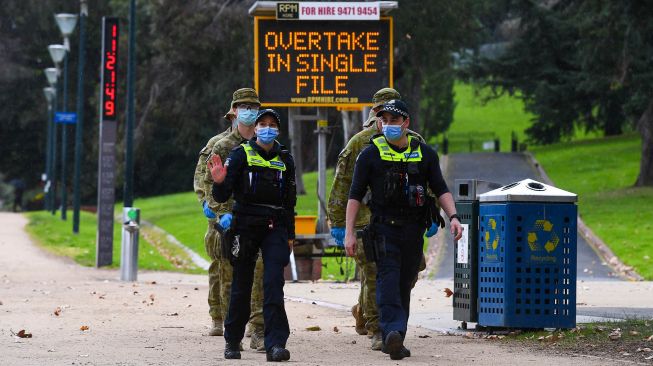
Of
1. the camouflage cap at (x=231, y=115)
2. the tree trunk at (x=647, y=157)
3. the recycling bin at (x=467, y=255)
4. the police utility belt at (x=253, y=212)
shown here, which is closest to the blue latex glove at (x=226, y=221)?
the police utility belt at (x=253, y=212)

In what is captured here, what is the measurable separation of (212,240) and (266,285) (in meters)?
2.22

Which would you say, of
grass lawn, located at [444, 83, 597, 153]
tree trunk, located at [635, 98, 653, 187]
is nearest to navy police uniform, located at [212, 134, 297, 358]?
tree trunk, located at [635, 98, 653, 187]

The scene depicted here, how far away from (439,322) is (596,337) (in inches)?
98.0

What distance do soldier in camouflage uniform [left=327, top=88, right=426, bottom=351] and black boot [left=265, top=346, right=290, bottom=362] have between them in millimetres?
1192

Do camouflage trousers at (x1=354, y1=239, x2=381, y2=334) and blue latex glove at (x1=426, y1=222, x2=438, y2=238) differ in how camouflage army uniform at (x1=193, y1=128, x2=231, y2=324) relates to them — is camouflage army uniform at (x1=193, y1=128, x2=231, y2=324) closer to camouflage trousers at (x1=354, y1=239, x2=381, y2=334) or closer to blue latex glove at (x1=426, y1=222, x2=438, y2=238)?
camouflage trousers at (x1=354, y1=239, x2=381, y2=334)

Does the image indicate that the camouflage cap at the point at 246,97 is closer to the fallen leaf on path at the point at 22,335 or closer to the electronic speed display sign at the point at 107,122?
the fallen leaf on path at the point at 22,335

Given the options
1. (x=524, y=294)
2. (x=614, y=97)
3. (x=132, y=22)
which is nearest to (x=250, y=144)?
(x=524, y=294)

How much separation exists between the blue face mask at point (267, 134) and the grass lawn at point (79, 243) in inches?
644

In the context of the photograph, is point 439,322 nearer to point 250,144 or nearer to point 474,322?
point 474,322

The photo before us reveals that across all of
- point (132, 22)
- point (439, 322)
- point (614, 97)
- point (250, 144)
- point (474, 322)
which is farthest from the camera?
point (614, 97)

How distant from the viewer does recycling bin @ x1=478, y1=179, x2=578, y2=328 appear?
1199cm

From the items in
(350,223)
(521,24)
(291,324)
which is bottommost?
(291,324)

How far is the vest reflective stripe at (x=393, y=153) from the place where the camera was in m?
10.6

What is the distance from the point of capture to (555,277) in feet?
39.5
